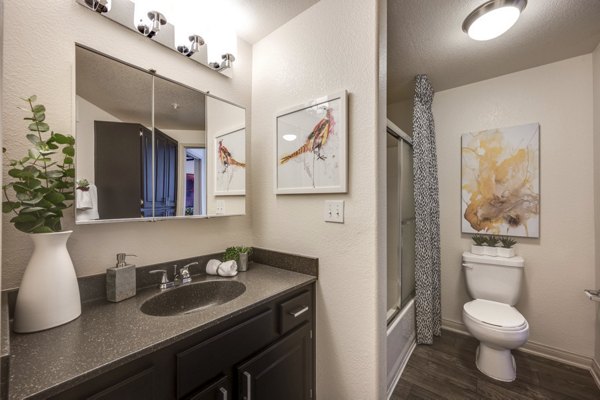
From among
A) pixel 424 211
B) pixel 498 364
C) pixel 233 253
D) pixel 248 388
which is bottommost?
pixel 498 364

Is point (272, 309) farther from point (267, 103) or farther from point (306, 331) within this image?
point (267, 103)

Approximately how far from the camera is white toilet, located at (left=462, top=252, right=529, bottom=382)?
5.42 feet

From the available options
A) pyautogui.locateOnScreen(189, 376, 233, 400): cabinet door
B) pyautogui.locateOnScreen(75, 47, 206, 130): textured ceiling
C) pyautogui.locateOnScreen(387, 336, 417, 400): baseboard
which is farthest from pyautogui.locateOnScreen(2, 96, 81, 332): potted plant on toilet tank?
pyautogui.locateOnScreen(387, 336, 417, 400): baseboard

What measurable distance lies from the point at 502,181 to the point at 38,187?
2.97 meters

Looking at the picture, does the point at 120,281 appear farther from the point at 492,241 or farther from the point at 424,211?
the point at 492,241

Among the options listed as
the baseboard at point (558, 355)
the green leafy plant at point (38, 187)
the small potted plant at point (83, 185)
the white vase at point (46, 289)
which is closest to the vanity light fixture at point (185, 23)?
the green leafy plant at point (38, 187)

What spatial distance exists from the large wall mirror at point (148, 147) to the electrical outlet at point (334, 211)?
0.59 meters

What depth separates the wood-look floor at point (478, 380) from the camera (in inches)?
62.8

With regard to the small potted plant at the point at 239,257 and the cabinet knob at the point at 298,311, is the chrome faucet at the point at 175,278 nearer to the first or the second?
the small potted plant at the point at 239,257

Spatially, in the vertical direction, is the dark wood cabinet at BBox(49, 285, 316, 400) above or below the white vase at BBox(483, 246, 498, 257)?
below

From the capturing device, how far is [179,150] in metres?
1.32

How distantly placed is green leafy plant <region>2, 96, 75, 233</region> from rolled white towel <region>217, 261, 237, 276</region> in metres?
0.72

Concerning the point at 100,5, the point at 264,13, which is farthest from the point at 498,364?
the point at 100,5

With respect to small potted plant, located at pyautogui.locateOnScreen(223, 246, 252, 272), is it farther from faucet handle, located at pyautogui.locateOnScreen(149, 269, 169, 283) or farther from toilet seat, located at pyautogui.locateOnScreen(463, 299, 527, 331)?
toilet seat, located at pyautogui.locateOnScreen(463, 299, 527, 331)
